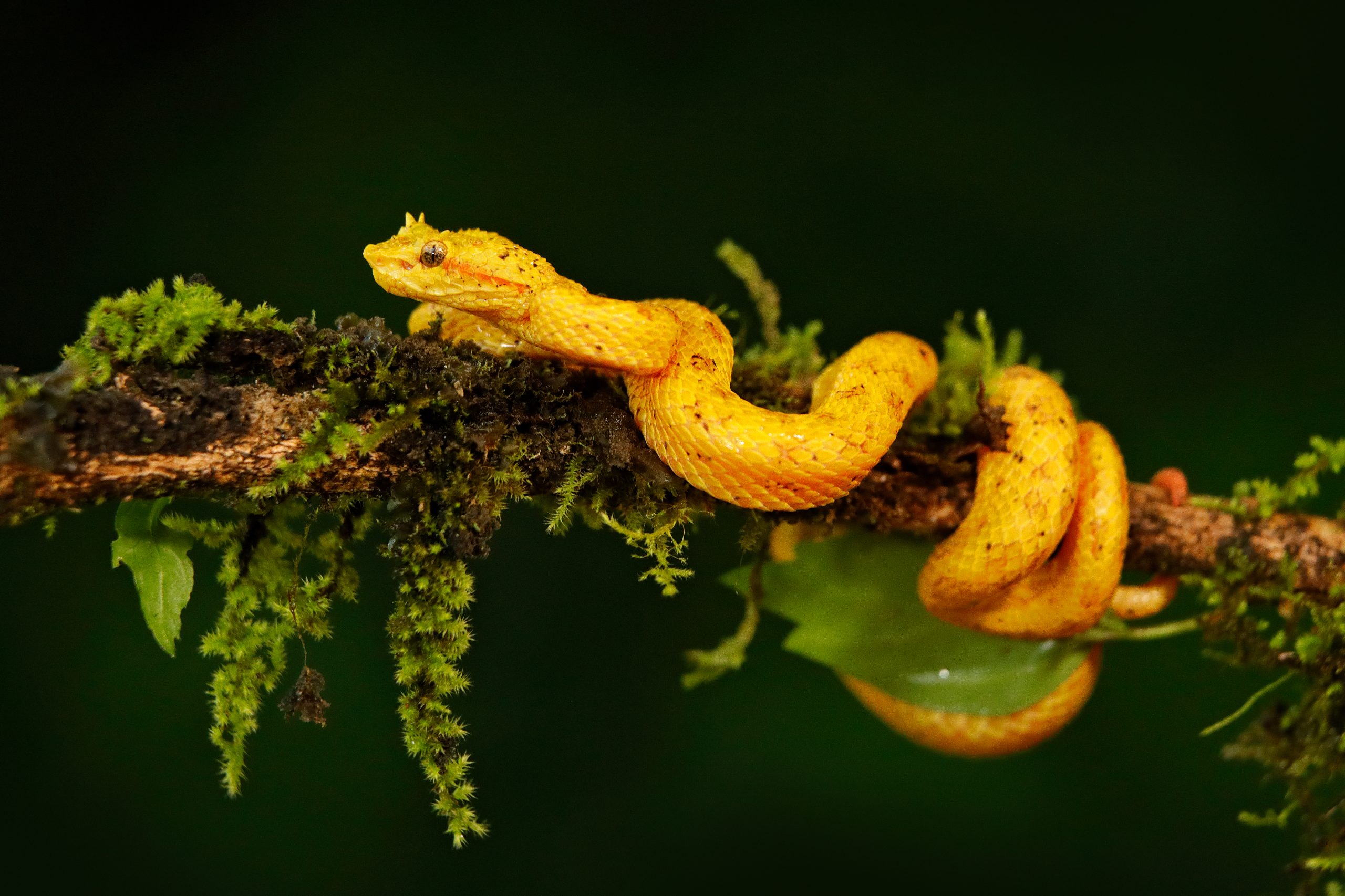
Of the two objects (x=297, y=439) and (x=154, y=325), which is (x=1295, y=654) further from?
(x=154, y=325)

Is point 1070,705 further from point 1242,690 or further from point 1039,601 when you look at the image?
point 1242,690

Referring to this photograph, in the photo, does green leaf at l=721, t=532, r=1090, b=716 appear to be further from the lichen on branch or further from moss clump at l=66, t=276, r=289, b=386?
moss clump at l=66, t=276, r=289, b=386

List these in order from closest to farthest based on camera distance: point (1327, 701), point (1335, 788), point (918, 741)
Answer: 1. point (1327, 701)
2. point (918, 741)
3. point (1335, 788)

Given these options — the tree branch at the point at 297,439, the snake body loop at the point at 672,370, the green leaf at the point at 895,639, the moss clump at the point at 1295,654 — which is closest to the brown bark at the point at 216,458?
the tree branch at the point at 297,439

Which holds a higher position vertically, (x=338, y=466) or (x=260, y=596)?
(x=338, y=466)

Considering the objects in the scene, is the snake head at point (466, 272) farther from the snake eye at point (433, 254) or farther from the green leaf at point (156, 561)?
the green leaf at point (156, 561)

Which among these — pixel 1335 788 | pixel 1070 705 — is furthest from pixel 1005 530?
pixel 1335 788

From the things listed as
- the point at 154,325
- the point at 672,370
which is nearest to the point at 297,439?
the point at 154,325
